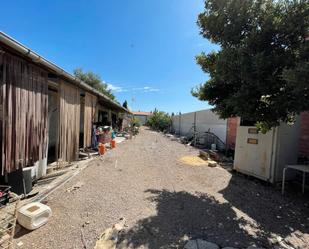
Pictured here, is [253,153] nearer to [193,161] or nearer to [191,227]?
[193,161]

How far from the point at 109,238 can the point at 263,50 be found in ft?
15.8

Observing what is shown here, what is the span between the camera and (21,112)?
409 cm

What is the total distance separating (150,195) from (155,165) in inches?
119

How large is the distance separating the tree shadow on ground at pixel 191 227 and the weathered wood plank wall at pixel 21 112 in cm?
300

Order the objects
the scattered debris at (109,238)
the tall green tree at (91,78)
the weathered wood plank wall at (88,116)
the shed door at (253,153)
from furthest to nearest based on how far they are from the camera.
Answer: the tall green tree at (91,78) → the weathered wood plank wall at (88,116) → the shed door at (253,153) → the scattered debris at (109,238)

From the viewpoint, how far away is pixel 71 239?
2744 millimetres

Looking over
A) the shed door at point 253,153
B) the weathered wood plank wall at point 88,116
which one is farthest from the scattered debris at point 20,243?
the shed door at point 253,153

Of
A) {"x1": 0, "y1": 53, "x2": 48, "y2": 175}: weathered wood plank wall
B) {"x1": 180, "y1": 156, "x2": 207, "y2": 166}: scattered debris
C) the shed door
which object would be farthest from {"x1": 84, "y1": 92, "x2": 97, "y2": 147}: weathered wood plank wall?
the shed door

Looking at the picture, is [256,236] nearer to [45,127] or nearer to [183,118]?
[45,127]

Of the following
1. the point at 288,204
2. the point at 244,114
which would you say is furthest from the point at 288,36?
the point at 288,204

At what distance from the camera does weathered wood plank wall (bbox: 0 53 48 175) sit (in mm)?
3684

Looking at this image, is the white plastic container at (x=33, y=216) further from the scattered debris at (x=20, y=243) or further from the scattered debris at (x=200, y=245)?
the scattered debris at (x=200, y=245)

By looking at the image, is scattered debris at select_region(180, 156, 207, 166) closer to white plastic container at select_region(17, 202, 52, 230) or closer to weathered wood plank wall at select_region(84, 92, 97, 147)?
weathered wood plank wall at select_region(84, 92, 97, 147)

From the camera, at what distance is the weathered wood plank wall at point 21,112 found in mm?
3684
